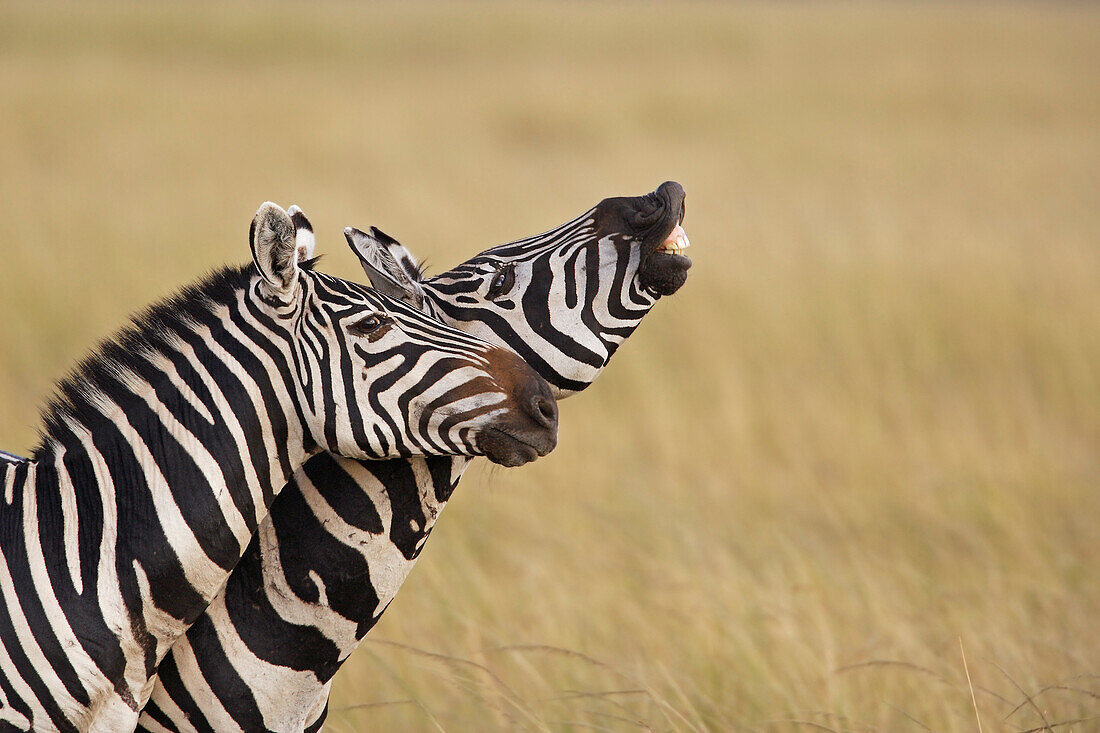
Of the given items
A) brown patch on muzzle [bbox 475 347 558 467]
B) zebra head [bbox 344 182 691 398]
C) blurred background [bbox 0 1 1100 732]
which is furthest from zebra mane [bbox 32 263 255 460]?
blurred background [bbox 0 1 1100 732]

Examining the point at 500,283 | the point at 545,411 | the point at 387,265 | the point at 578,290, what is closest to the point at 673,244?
the point at 578,290

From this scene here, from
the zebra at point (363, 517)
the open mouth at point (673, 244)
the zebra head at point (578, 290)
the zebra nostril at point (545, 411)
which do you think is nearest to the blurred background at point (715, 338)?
the zebra at point (363, 517)

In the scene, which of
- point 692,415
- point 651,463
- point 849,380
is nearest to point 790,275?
point 849,380

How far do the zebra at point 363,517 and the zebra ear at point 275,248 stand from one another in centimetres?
33

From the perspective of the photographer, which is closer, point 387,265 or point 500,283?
point 500,283

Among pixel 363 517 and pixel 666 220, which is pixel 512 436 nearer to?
pixel 363 517

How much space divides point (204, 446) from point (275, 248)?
1.38 ft

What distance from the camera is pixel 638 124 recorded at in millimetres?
17641

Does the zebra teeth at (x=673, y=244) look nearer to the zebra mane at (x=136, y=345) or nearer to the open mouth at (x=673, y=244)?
the open mouth at (x=673, y=244)

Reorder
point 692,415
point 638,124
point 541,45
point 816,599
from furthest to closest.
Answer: point 541,45 < point 638,124 < point 692,415 < point 816,599

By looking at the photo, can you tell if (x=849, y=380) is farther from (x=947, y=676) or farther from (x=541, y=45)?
(x=541, y=45)

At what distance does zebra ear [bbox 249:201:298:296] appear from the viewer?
77.5 inches

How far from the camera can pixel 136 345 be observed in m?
2.15

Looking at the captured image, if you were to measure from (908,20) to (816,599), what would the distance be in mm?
26828
